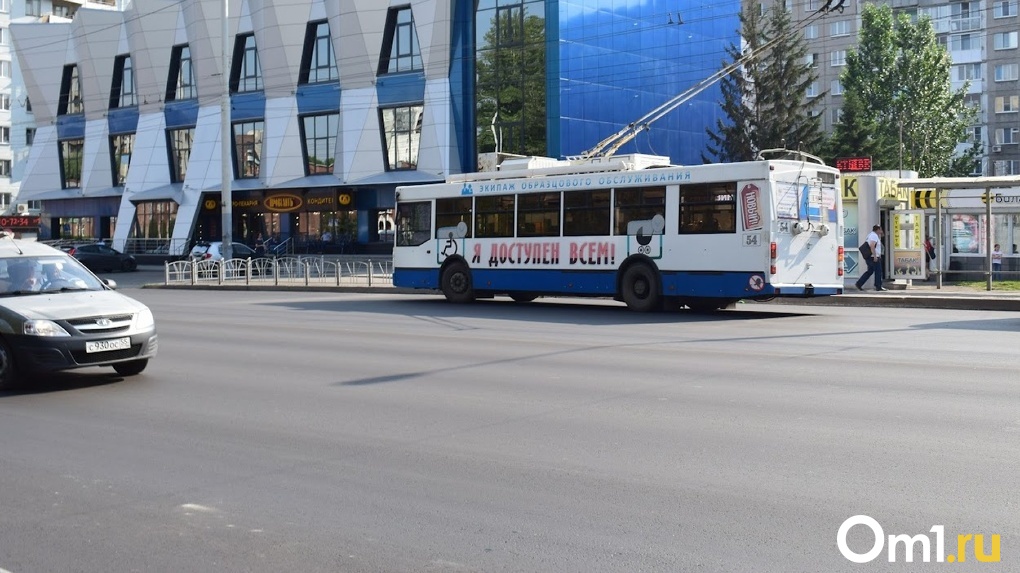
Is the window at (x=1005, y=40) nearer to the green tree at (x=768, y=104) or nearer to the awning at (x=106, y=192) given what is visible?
the green tree at (x=768, y=104)

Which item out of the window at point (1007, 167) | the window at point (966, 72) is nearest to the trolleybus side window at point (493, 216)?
the window at point (1007, 167)

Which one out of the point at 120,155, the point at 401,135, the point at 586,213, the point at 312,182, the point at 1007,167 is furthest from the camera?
the point at 1007,167

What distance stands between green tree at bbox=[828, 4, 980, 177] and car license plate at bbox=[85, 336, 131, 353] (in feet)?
203

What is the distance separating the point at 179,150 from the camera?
65750 mm

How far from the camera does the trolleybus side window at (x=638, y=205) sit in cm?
2150

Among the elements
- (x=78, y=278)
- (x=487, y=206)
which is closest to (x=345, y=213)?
(x=487, y=206)

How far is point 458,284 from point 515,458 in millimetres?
17917

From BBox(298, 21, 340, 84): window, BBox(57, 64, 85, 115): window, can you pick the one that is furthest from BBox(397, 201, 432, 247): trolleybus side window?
BBox(57, 64, 85, 115): window

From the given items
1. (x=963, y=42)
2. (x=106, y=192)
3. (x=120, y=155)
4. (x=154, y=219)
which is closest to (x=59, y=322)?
(x=154, y=219)

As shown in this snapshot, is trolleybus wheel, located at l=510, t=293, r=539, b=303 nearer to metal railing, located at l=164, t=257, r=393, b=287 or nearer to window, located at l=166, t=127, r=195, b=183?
metal railing, located at l=164, t=257, r=393, b=287

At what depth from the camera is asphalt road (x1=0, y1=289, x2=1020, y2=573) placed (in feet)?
18.5

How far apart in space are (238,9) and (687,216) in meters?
45.9

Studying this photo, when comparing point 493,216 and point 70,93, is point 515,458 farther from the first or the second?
point 70,93

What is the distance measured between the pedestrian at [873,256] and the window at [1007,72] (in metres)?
60.0
